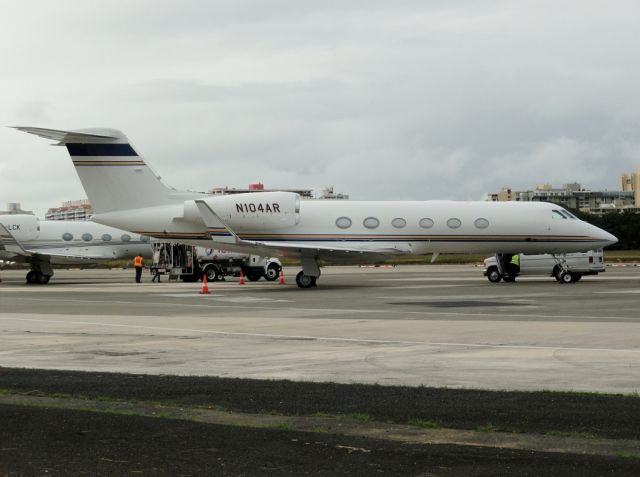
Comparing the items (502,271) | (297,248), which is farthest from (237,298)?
(502,271)

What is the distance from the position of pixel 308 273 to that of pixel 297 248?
4.73ft

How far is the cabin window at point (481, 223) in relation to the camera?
39875 mm

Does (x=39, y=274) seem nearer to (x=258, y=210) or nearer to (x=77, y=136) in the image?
(x=77, y=136)

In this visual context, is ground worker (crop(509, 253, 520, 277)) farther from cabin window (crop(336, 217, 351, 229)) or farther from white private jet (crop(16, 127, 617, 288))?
cabin window (crop(336, 217, 351, 229))

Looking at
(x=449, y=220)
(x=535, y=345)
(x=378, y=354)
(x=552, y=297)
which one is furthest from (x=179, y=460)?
Result: (x=449, y=220)

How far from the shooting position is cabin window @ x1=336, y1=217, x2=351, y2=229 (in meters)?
39.8

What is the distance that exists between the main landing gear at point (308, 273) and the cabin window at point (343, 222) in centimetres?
220

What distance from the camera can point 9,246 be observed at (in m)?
49.1

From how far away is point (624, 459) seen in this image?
6797 mm

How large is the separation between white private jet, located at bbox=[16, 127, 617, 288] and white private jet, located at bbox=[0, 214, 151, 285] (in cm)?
1120

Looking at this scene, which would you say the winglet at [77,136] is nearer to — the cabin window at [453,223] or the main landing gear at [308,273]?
the main landing gear at [308,273]

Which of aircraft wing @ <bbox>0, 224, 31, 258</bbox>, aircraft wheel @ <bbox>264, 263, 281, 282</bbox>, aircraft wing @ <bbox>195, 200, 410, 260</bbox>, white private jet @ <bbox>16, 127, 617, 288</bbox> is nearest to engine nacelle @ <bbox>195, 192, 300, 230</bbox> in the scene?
white private jet @ <bbox>16, 127, 617, 288</bbox>

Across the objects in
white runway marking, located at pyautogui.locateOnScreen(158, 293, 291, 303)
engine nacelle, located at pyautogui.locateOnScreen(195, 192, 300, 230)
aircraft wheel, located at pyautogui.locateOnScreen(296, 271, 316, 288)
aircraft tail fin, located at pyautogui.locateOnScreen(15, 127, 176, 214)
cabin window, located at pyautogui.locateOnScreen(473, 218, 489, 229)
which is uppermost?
aircraft tail fin, located at pyautogui.locateOnScreen(15, 127, 176, 214)

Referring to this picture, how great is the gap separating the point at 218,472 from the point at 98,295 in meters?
28.4
